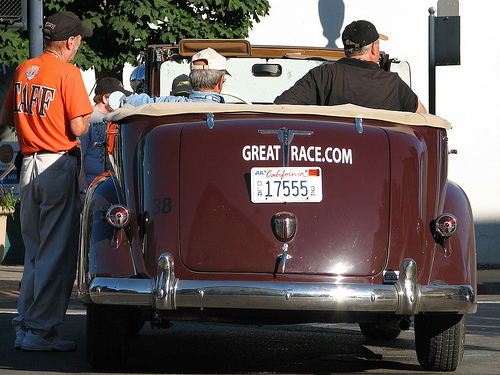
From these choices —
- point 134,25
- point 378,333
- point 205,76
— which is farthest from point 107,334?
point 134,25

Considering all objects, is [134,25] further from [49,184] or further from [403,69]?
[49,184]

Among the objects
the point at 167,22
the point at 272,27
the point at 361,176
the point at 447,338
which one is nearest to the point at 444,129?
the point at 361,176

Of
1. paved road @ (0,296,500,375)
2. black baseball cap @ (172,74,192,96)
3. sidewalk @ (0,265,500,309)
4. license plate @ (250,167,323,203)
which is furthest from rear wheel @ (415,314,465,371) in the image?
sidewalk @ (0,265,500,309)

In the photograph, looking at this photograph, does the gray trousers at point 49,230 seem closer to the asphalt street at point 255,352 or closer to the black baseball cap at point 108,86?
the asphalt street at point 255,352

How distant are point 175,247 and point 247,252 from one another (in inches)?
12.9

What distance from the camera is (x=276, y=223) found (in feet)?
15.4

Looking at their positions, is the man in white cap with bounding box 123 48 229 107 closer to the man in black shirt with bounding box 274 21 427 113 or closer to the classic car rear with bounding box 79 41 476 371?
the man in black shirt with bounding box 274 21 427 113

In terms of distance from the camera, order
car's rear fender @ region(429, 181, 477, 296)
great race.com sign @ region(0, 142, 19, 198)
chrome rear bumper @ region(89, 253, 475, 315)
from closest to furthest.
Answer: chrome rear bumper @ region(89, 253, 475, 315) → car's rear fender @ region(429, 181, 477, 296) → great race.com sign @ region(0, 142, 19, 198)

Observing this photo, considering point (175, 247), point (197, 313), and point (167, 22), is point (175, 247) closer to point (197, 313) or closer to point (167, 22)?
point (197, 313)

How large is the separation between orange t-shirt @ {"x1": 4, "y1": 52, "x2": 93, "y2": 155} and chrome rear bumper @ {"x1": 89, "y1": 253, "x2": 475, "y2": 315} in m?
1.51

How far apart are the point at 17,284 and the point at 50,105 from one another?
612 centimetres

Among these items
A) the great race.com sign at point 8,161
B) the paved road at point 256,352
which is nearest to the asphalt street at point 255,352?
the paved road at point 256,352

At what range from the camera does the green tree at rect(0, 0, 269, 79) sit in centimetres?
1273

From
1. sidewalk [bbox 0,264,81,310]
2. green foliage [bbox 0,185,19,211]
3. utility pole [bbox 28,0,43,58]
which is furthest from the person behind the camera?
green foliage [bbox 0,185,19,211]
